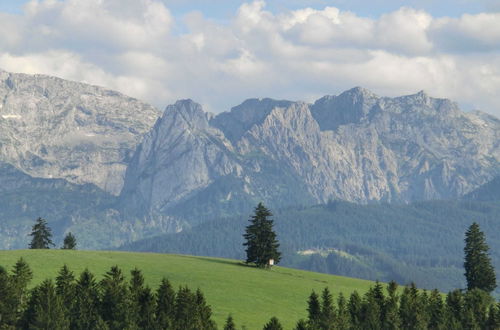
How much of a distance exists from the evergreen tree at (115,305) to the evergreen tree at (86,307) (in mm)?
1382

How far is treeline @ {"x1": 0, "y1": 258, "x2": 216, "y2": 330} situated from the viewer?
115 m

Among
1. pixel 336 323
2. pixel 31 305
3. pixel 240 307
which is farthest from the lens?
pixel 240 307

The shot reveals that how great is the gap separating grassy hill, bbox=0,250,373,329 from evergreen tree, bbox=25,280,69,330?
2809 cm

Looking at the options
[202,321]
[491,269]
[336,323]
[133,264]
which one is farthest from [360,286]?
[202,321]

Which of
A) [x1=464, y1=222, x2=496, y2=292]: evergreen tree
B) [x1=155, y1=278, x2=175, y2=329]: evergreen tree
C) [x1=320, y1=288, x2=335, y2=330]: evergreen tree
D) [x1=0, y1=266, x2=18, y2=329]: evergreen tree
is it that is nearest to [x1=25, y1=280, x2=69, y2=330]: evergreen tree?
[x1=0, y1=266, x2=18, y2=329]: evergreen tree

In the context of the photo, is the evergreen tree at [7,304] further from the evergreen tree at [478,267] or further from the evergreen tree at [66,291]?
the evergreen tree at [478,267]

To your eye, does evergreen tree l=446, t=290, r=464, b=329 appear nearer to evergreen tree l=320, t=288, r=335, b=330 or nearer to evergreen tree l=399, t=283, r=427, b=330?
evergreen tree l=399, t=283, r=427, b=330

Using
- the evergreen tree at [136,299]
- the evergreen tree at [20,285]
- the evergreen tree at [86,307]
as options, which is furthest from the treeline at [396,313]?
the evergreen tree at [20,285]

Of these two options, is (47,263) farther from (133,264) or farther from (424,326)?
(424,326)

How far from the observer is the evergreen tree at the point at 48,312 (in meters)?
113

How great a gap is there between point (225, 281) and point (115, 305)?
173 ft

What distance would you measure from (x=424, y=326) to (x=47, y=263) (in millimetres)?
73003

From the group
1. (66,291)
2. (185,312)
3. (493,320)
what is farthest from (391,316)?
(66,291)

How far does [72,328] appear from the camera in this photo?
120312mm
